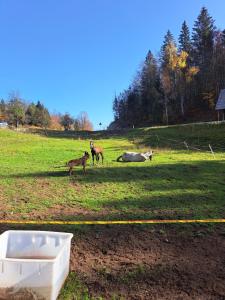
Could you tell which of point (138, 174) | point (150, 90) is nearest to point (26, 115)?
point (150, 90)

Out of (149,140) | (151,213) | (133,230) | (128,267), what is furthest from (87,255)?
(149,140)

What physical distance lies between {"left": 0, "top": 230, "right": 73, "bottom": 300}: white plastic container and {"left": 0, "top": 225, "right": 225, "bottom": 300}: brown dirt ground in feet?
2.61

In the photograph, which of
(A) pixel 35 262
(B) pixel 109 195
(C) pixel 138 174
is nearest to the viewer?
(A) pixel 35 262

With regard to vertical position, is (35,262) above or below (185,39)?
below

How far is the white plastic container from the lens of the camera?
5188 mm

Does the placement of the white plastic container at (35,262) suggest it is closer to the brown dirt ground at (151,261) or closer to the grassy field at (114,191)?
the brown dirt ground at (151,261)

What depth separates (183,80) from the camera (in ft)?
287

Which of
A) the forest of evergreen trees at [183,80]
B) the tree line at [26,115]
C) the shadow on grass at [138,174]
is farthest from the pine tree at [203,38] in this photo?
the shadow on grass at [138,174]

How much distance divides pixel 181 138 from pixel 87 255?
40323mm

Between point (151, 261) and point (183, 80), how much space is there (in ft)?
276

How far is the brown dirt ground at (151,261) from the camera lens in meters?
6.21

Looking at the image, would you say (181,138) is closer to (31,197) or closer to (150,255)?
(31,197)

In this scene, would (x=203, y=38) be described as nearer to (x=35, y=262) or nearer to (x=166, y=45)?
(x=166, y=45)

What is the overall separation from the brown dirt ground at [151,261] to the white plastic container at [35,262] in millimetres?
796
